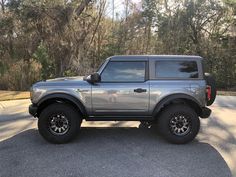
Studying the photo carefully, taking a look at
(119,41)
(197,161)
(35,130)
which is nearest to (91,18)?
(119,41)

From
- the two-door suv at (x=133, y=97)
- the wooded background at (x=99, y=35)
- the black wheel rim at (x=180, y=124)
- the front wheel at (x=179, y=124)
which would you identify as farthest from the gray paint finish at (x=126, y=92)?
the wooded background at (x=99, y=35)

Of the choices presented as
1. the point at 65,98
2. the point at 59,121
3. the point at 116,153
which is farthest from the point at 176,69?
the point at 59,121

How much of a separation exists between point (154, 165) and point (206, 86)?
2.04 m

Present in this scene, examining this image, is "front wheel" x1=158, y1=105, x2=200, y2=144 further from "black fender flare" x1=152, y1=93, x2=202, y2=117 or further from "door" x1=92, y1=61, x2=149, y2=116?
"door" x1=92, y1=61, x2=149, y2=116

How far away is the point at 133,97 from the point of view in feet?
22.0

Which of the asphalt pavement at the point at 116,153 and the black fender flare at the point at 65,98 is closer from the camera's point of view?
the asphalt pavement at the point at 116,153

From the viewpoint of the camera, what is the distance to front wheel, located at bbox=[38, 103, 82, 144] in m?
6.69

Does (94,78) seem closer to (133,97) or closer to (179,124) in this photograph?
(133,97)

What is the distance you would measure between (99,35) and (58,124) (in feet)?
39.8

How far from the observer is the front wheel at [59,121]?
6688 millimetres

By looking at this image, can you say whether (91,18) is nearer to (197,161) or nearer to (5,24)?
(5,24)

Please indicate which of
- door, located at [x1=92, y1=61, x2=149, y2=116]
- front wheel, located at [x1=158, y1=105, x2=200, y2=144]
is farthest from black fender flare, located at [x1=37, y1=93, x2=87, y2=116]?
front wheel, located at [x1=158, y1=105, x2=200, y2=144]

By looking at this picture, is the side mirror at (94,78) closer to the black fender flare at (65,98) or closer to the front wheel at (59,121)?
the black fender flare at (65,98)

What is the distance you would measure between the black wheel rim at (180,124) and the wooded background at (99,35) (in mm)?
→ 9955
